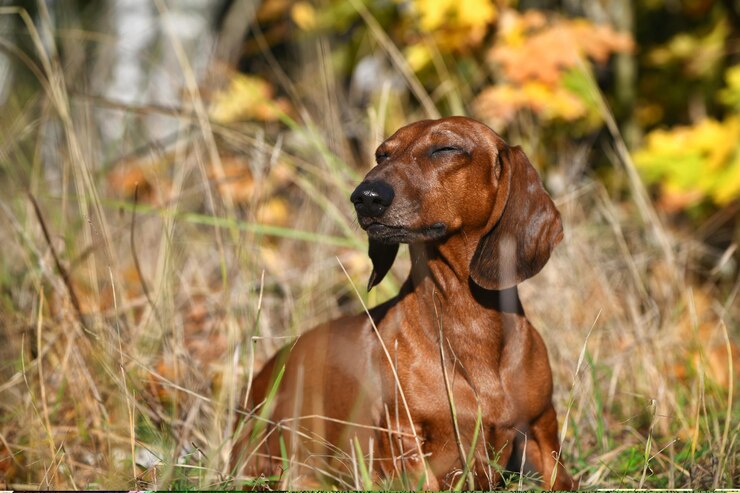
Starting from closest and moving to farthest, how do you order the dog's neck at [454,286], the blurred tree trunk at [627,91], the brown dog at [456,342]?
the brown dog at [456,342] → the dog's neck at [454,286] → the blurred tree trunk at [627,91]

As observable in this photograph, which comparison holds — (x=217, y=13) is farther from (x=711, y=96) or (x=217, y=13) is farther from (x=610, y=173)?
(x=711, y=96)

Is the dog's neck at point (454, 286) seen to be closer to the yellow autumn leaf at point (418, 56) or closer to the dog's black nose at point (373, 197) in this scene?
the dog's black nose at point (373, 197)

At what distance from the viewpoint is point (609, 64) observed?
23.9 ft

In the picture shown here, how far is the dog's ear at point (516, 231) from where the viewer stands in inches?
85.6

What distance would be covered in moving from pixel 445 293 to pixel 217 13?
21.3ft

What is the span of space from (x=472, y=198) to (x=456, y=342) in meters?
0.38

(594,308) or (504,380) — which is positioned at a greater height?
(504,380)

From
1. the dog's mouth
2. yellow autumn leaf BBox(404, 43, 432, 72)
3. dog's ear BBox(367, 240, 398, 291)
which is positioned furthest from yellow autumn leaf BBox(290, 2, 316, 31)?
the dog's mouth

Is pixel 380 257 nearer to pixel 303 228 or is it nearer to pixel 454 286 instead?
pixel 454 286

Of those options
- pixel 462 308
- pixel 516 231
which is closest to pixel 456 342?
pixel 462 308

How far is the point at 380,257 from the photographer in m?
2.38

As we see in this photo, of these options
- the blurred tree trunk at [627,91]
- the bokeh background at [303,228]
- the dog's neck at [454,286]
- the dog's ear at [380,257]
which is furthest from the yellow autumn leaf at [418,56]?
the dog's neck at [454,286]

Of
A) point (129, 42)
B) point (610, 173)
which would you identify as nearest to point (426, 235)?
point (610, 173)

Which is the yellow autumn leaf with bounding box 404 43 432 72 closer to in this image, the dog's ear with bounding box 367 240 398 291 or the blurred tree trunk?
the blurred tree trunk
